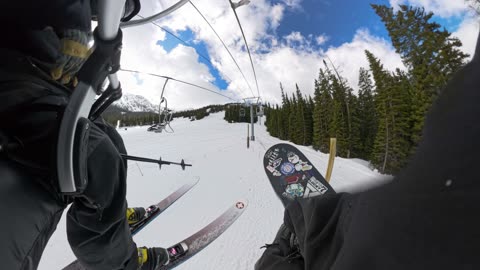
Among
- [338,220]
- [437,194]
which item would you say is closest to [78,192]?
[338,220]

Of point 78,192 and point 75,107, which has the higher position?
point 75,107

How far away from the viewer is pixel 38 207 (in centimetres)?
95

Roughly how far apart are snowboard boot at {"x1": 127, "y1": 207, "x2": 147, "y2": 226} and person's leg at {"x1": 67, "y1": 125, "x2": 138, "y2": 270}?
2194 mm

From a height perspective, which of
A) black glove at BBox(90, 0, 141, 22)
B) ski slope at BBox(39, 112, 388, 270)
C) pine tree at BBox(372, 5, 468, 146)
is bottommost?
ski slope at BBox(39, 112, 388, 270)

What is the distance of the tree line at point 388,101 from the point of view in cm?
564

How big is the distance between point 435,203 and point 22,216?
4.02ft

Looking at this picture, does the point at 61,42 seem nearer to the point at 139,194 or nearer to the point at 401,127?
the point at 139,194

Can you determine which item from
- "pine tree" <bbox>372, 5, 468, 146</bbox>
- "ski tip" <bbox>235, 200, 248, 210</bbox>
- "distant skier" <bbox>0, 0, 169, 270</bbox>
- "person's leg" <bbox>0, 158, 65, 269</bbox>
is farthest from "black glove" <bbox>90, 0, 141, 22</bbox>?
"pine tree" <bbox>372, 5, 468, 146</bbox>

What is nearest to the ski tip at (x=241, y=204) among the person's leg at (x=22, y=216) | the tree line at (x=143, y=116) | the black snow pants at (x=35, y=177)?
the black snow pants at (x=35, y=177)

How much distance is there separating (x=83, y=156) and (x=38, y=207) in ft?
0.84

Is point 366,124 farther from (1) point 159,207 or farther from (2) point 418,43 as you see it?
(1) point 159,207

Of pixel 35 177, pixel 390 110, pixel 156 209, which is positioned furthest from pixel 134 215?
pixel 390 110

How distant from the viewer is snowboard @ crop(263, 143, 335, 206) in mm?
3336

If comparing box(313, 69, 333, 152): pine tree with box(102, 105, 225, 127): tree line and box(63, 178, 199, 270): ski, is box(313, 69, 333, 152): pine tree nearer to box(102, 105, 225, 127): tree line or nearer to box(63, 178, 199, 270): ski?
box(63, 178, 199, 270): ski
